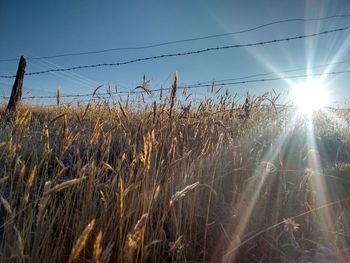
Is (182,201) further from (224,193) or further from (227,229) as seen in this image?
(224,193)

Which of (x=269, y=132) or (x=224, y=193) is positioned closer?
(x=224, y=193)

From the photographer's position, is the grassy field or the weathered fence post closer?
the grassy field

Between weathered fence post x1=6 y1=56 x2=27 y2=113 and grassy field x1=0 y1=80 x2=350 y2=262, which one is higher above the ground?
weathered fence post x1=6 y1=56 x2=27 y2=113

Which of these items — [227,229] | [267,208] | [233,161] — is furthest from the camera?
[233,161]

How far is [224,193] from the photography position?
243 cm

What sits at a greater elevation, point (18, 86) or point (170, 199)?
point (18, 86)

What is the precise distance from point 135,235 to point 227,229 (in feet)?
4.36

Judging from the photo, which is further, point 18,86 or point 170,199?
point 18,86

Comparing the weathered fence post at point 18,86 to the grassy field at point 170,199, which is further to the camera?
the weathered fence post at point 18,86

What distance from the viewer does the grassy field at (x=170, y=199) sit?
4.12 feet

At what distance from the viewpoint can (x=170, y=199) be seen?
42.3 inches

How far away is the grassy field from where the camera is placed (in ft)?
4.12

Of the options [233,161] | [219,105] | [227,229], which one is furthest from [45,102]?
[227,229]

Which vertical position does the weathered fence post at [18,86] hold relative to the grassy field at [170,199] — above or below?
above
